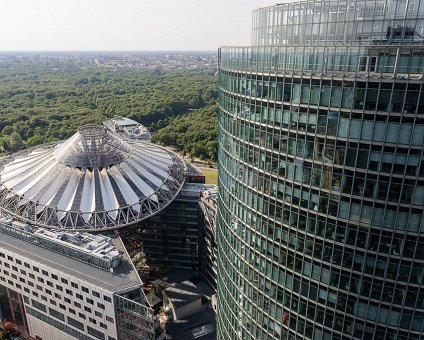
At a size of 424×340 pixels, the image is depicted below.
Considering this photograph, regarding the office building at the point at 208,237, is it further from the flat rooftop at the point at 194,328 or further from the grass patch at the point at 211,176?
the grass patch at the point at 211,176

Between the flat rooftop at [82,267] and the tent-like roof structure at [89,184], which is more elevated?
the tent-like roof structure at [89,184]

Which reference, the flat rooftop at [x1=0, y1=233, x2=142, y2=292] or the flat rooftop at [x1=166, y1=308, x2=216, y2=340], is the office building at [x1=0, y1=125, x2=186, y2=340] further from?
the flat rooftop at [x1=166, y1=308, x2=216, y2=340]

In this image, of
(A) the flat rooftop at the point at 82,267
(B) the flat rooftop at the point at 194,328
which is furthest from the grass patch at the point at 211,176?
(A) the flat rooftop at the point at 82,267

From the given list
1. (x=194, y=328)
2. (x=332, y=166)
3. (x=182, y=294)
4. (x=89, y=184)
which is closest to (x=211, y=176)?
(x=89, y=184)

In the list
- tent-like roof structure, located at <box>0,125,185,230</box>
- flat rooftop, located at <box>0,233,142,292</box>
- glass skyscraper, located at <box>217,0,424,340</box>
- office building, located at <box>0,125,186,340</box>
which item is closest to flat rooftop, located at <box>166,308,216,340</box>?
office building, located at <box>0,125,186,340</box>

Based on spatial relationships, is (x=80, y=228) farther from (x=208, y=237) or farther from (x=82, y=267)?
(x=208, y=237)

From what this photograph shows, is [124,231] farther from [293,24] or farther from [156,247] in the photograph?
[293,24]

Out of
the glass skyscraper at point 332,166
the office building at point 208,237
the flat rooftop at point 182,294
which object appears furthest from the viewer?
the office building at point 208,237
